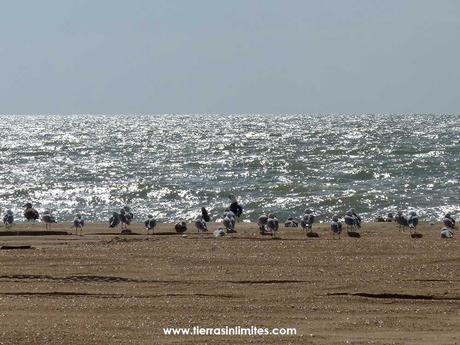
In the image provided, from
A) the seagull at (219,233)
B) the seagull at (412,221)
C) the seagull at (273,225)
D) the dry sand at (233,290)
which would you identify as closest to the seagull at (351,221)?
the seagull at (412,221)

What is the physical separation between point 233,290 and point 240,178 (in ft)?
103

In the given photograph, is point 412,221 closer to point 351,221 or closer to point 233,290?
point 351,221

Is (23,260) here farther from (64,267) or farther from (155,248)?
(155,248)

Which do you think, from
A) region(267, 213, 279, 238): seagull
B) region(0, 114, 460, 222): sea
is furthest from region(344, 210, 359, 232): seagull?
region(0, 114, 460, 222): sea

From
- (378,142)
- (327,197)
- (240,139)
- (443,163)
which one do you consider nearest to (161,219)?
(327,197)

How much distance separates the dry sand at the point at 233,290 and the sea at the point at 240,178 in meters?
13.3

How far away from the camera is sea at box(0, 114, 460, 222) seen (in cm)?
3375

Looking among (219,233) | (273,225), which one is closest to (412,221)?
(273,225)

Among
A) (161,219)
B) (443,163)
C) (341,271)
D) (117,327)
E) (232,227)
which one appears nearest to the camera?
(117,327)

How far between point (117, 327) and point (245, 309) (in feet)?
6.35

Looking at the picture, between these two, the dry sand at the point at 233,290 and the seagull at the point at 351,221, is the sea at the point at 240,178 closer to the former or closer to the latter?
the seagull at the point at 351,221

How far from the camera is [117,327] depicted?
11109mm

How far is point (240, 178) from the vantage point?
147ft

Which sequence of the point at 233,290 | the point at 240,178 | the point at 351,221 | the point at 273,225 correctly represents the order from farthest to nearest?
the point at 240,178 < the point at 351,221 < the point at 273,225 < the point at 233,290
